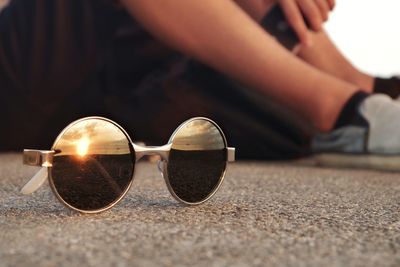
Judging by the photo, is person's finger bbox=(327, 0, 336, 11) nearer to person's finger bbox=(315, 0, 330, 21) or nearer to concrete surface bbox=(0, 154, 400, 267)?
person's finger bbox=(315, 0, 330, 21)

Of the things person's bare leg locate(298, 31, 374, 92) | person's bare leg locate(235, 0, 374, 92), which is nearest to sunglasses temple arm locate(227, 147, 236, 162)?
person's bare leg locate(235, 0, 374, 92)

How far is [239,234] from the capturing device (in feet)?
2.12

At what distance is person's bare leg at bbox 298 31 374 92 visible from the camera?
1.87 metres

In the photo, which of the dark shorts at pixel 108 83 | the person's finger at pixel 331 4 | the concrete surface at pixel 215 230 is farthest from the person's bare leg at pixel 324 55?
the concrete surface at pixel 215 230

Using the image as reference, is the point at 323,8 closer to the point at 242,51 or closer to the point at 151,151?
the point at 242,51

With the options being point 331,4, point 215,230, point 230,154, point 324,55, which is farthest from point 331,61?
Result: point 215,230

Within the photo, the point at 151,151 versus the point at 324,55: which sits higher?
the point at 324,55

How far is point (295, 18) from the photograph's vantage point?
1.71 meters

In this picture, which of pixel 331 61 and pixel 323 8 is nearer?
pixel 323 8

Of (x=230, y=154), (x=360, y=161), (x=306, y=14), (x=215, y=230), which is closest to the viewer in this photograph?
(x=215, y=230)

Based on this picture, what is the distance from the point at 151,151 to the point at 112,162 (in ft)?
0.20

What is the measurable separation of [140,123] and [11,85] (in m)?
0.43

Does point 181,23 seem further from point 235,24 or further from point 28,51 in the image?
point 28,51

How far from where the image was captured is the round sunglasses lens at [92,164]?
73 cm
